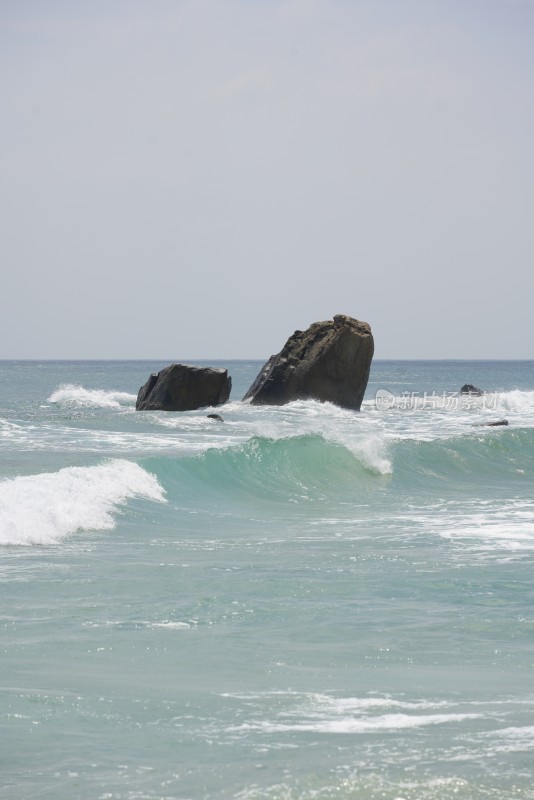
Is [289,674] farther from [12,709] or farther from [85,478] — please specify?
[85,478]

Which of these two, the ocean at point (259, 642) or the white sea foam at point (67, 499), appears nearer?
the ocean at point (259, 642)

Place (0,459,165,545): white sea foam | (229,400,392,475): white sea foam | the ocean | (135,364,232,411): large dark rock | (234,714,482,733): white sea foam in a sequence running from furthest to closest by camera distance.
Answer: (135,364,232,411): large dark rock, (229,400,392,475): white sea foam, (0,459,165,545): white sea foam, (234,714,482,733): white sea foam, the ocean

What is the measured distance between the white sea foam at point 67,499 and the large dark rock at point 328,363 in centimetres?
1873

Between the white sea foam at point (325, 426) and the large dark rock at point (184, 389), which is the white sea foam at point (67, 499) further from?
the large dark rock at point (184, 389)

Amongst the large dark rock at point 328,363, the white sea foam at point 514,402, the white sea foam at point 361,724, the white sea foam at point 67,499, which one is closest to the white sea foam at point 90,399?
the large dark rock at point 328,363

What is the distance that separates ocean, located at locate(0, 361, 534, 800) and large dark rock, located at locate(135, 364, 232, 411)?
62.9ft

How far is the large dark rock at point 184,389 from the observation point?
39.3 meters

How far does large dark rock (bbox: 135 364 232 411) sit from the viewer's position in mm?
39344

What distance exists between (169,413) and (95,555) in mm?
26308

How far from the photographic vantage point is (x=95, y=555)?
1214 centimetres

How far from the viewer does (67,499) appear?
15.2 meters
